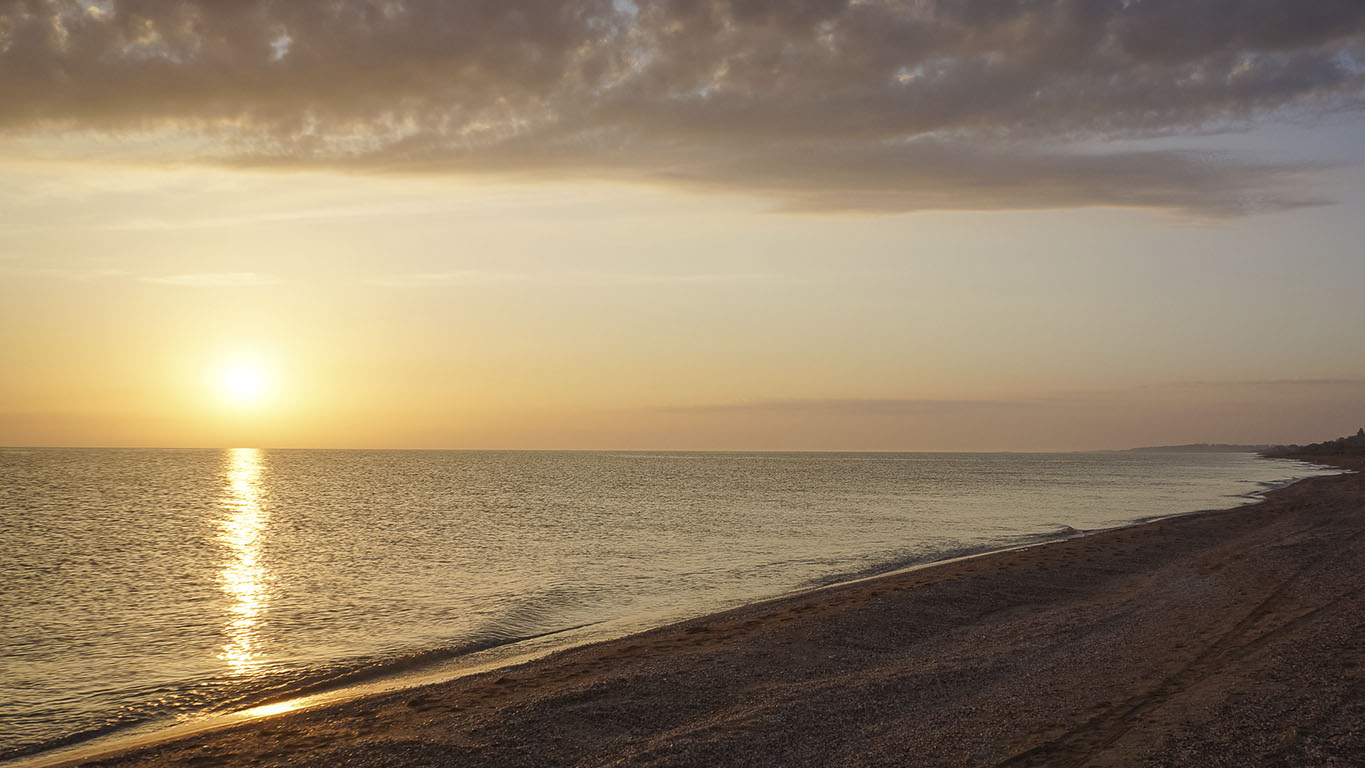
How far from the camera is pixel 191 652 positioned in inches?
773

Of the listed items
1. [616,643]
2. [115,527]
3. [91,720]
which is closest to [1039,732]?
[616,643]

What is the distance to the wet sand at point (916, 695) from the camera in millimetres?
10711

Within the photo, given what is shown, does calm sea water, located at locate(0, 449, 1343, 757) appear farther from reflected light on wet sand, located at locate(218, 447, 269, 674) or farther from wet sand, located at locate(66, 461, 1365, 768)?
wet sand, located at locate(66, 461, 1365, 768)

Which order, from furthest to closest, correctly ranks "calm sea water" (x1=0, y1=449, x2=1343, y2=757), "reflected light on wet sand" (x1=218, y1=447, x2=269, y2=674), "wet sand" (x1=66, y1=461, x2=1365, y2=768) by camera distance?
"reflected light on wet sand" (x1=218, y1=447, x2=269, y2=674) → "calm sea water" (x1=0, y1=449, x2=1343, y2=757) → "wet sand" (x1=66, y1=461, x2=1365, y2=768)

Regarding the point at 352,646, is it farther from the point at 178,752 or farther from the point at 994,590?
the point at 994,590

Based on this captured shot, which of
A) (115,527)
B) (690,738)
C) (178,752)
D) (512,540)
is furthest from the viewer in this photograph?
(115,527)

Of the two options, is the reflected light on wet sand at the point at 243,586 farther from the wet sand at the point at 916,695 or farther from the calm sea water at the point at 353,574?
the wet sand at the point at 916,695

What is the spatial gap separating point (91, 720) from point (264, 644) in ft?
18.3

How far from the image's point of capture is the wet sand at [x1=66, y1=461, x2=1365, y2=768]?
422 inches

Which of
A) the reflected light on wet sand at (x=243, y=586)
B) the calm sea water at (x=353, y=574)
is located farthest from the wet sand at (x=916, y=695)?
the reflected light on wet sand at (x=243, y=586)

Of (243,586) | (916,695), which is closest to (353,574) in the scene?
(243,586)

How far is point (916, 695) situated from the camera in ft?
43.9

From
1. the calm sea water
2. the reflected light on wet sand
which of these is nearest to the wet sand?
the calm sea water

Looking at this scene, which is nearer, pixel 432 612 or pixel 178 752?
pixel 178 752
